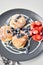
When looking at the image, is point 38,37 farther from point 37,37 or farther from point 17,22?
point 17,22

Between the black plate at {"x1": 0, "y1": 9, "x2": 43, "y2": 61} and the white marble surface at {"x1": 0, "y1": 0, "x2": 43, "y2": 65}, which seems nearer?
the black plate at {"x1": 0, "y1": 9, "x2": 43, "y2": 61}

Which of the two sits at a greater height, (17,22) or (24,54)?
(17,22)

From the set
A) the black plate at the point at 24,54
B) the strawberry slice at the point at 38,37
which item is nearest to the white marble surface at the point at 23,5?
the black plate at the point at 24,54

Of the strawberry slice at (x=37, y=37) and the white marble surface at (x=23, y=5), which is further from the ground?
the white marble surface at (x=23, y=5)

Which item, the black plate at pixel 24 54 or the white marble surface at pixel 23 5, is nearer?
the black plate at pixel 24 54

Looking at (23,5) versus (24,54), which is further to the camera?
(23,5)

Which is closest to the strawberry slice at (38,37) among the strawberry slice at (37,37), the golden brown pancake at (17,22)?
the strawberry slice at (37,37)

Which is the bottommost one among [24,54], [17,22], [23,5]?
[24,54]

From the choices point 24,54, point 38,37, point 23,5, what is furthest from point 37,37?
point 23,5

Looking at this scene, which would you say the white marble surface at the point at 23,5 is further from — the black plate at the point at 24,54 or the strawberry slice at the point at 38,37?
the strawberry slice at the point at 38,37

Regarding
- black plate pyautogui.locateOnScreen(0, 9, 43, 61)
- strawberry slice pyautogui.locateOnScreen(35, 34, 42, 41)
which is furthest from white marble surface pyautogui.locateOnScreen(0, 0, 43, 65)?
strawberry slice pyautogui.locateOnScreen(35, 34, 42, 41)

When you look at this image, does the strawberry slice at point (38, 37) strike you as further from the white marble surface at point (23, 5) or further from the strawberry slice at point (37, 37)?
the white marble surface at point (23, 5)

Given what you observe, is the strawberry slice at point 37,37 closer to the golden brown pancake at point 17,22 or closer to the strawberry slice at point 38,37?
the strawberry slice at point 38,37

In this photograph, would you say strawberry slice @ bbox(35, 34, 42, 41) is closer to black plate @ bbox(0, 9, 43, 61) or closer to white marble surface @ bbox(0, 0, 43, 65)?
black plate @ bbox(0, 9, 43, 61)
